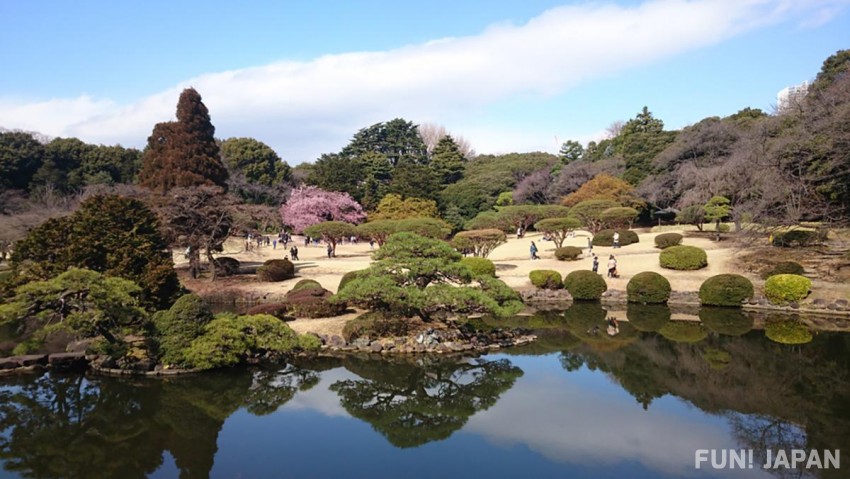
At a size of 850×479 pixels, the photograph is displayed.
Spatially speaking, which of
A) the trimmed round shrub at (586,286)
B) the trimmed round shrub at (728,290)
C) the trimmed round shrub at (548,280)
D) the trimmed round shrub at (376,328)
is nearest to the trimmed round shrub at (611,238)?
the trimmed round shrub at (548,280)

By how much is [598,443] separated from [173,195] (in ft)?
78.4

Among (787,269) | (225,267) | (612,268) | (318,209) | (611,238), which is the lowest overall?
(612,268)

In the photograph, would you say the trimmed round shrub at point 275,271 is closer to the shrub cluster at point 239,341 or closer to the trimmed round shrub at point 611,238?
the shrub cluster at point 239,341

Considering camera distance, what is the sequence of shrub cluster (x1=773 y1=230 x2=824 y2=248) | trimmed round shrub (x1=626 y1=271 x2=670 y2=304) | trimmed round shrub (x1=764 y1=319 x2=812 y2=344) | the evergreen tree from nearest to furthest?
1. trimmed round shrub (x1=764 y1=319 x2=812 y2=344)
2. trimmed round shrub (x1=626 y1=271 x2=670 y2=304)
3. shrub cluster (x1=773 y1=230 x2=824 y2=248)
4. the evergreen tree

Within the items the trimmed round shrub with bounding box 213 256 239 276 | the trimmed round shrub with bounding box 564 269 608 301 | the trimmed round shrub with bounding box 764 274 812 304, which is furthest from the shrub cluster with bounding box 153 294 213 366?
the trimmed round shrub with bounding box 764 274 812 304

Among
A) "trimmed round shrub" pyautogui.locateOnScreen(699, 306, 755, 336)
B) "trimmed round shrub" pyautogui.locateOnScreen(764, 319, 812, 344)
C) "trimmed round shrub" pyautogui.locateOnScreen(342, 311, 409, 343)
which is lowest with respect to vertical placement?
"trimmed round shrub" pyautogui.locateOnScreen(699, 306, 755, 336)

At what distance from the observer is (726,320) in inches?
762

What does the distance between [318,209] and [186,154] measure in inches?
711

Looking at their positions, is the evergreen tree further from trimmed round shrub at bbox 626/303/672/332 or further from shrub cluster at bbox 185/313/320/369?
trimmed round shrub at bbox 626/303/672/332

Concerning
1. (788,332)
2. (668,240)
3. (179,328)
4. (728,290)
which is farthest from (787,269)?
(179,328)

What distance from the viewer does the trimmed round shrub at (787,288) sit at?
66.7 feet

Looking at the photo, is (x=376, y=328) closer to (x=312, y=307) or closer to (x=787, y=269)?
(x=312, y=307)

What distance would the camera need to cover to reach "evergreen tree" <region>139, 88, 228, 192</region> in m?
30.2

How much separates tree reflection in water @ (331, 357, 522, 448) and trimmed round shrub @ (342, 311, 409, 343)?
1.32 meters
